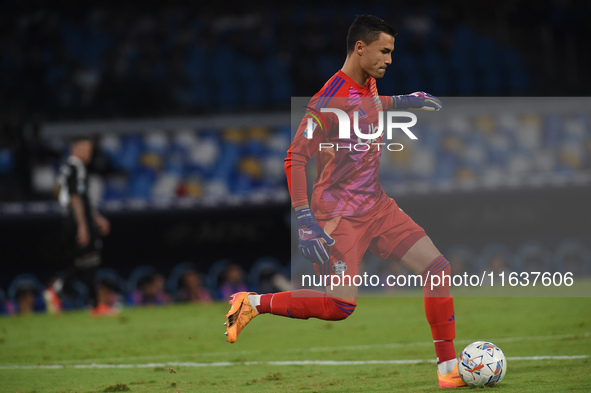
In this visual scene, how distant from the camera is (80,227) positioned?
11.5m

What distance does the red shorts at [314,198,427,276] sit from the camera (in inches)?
236

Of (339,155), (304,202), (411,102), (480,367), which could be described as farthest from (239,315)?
(411,102)

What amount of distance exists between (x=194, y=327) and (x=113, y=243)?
→ 122 inches

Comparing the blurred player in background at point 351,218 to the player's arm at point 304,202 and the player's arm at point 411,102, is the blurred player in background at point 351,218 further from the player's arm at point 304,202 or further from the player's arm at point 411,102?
the player's arm at point 411,102

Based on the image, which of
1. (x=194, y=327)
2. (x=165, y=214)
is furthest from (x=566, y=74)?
(x=194, y=327)

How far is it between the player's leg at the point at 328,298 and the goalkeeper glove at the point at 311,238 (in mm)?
117

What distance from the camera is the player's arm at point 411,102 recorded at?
654 centimetres

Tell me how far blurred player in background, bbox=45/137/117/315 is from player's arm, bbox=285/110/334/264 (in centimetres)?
629

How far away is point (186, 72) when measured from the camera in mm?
16953

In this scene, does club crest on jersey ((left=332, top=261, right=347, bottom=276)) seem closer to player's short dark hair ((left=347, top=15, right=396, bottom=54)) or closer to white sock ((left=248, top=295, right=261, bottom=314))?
white sock ((left=248, top=295, right=261, bottom=314))

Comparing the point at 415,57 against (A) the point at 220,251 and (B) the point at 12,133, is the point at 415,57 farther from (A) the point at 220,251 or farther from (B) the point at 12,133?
(B) the point at 12,133

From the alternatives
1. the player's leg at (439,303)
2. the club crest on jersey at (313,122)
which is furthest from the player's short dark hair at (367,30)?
the player's leg at (439,303)

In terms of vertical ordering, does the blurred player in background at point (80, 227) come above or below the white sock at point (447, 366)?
above

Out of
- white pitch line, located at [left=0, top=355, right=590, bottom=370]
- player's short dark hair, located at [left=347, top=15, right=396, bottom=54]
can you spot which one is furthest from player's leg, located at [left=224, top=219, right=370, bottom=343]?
white pitch line, located at [left=0, top=355, right=590, bottom=370]
